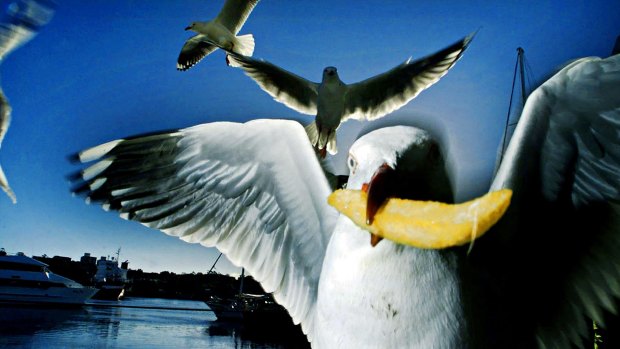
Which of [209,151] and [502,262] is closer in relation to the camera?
[502,262]

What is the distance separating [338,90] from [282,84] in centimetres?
50

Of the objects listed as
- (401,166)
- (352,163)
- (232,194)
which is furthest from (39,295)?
(401,166)

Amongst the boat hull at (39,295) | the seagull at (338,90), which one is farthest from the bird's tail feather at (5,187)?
the boat hull at (39,295)

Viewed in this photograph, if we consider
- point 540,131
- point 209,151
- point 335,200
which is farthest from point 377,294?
point 209,151

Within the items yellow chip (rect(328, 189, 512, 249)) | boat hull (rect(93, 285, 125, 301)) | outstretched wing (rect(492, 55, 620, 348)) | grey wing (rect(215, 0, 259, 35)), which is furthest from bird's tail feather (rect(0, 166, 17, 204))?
boat hull (rect(93, 285, 125, 301))

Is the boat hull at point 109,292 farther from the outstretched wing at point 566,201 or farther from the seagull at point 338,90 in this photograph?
the outstretched wing at point 566,201

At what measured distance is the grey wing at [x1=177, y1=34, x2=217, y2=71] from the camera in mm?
5133

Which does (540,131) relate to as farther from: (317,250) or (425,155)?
(317,250)

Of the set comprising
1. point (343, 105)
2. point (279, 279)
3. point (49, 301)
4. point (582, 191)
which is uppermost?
point (343, 105)

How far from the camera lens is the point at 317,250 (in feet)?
4.34

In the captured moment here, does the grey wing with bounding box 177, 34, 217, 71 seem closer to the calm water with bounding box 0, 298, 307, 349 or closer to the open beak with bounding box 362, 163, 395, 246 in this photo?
the open beak with bounding box 362, 163, 395, 246

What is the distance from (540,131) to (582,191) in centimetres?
17

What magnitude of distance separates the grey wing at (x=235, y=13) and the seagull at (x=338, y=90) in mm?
1515

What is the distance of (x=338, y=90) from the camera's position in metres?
4.05
